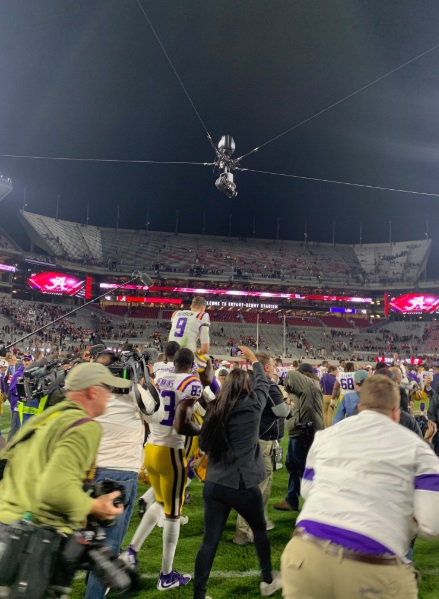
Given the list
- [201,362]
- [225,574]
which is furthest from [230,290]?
[225,574]

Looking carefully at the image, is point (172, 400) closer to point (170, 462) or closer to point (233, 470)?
point (170, 462)

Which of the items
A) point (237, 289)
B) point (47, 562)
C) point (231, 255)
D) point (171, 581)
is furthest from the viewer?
point (231, 255)

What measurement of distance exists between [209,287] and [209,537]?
5810 centimetres

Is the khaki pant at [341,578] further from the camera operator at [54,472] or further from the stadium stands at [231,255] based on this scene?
the stadium stands at [231,255]

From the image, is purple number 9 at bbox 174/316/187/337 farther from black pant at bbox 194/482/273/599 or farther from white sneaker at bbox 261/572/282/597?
white sneaker at bbox 261/572/282/597

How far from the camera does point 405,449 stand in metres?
1.93

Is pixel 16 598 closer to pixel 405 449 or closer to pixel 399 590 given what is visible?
pixel 399 590

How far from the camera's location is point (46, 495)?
69.0 inches

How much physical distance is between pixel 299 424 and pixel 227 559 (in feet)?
7.05

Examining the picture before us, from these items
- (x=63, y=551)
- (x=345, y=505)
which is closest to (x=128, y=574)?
(x=63, y=551)

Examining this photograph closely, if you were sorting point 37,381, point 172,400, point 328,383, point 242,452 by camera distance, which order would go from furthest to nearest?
point 328,383, point 37,381, point 172,400, point 242,452

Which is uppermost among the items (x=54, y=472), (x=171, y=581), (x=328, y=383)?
(x=54, y=472)

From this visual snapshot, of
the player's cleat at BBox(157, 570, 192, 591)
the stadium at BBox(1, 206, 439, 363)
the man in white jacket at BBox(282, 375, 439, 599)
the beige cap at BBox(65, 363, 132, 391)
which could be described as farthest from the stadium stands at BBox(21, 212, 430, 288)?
the man in white jacket at BBox(282, 375, 439, 599)

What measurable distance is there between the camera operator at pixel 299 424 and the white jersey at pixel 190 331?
1.56 m
